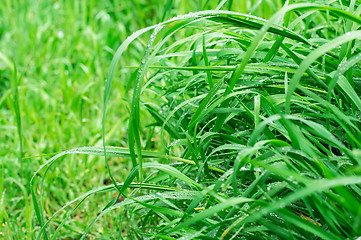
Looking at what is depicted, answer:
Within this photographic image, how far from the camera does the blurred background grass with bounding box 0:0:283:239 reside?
1645mm

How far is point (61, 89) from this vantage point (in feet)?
7.39

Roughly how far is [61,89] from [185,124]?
3.45ft

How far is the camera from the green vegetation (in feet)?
3.23

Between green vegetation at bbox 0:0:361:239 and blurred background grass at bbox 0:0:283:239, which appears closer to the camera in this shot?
green vegetation at bbox 0:0:361:239

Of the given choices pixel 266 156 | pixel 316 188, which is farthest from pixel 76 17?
pixel 316 188

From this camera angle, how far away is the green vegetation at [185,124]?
986 mm

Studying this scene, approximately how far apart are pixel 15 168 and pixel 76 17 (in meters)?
1.38

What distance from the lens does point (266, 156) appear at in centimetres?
107

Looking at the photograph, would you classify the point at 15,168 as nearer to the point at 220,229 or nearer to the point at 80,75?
the point at 80,75

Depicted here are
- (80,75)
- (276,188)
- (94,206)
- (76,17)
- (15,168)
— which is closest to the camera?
(276,188)

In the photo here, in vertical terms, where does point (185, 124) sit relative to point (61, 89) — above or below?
above

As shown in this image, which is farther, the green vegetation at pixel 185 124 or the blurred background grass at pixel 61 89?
the blurred background grass at pixel 61 89

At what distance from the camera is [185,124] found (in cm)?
144

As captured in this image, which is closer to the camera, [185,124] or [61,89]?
[185,124]
